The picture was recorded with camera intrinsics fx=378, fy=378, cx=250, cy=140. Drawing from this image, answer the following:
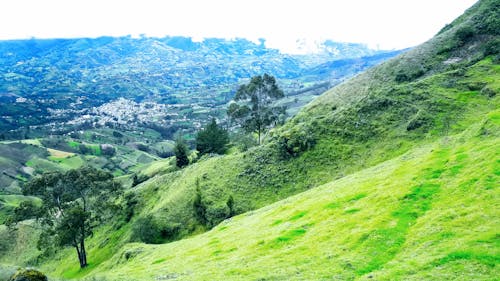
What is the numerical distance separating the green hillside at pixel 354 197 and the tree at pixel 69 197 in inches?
302

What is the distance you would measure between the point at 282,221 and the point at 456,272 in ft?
78.6

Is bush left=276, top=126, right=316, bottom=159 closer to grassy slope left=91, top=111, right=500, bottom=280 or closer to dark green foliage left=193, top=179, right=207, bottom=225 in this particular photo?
dark green foliage left=193, top=179, right=207, bottom=225

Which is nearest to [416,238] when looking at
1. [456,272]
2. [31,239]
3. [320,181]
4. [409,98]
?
[456,272]

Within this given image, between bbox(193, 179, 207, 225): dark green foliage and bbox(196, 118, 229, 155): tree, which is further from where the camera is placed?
bbox(196, 118, 229, 155): tree

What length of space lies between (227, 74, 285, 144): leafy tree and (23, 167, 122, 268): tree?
47735 mm

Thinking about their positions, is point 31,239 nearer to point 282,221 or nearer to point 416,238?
point 282,221

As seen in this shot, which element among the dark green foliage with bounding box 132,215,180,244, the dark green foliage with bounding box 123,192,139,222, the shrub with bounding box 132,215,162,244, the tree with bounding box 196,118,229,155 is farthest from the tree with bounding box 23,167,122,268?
the tree with bounding box 196,118,229,155

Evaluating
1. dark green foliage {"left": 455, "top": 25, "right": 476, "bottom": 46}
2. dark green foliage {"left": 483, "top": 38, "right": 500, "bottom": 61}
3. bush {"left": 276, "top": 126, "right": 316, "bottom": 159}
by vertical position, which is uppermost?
dark green foliage {"left": 455, "top": 25, "right": 476, "bottom": 46}

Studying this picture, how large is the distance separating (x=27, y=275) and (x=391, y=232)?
23.6 meters

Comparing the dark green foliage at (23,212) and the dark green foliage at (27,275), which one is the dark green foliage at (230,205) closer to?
the dark green foliage at (23,212)

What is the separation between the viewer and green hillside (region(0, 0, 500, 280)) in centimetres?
2336

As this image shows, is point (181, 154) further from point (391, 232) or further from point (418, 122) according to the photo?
point (391, 232)

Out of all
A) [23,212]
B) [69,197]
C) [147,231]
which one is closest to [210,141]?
[147,231]

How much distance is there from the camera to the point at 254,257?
31125mm
